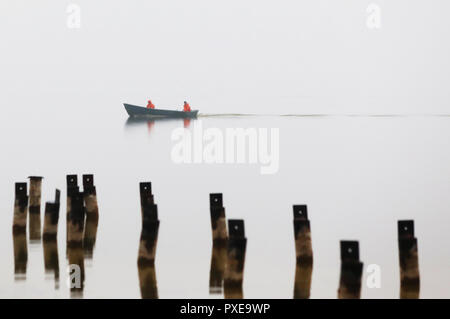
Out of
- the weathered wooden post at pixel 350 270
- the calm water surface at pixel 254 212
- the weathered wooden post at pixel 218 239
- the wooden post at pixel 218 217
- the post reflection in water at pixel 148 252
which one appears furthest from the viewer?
the wooden post at pixel 218 217

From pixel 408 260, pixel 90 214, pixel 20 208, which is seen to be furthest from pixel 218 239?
pixel 90 214

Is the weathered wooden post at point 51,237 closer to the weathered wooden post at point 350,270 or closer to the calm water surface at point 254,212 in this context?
the calm water surface at point 254,212

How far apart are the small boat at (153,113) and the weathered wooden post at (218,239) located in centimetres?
7389

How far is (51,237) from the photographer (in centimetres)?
1428

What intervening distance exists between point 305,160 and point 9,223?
77.9ft

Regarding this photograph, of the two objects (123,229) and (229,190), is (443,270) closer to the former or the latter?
(123,229)

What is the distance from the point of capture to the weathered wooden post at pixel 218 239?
1324 centimetres

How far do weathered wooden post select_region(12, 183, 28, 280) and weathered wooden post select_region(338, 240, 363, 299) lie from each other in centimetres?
540

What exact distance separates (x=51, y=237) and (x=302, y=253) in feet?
14.2

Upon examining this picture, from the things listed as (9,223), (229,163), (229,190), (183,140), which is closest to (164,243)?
(9,223)

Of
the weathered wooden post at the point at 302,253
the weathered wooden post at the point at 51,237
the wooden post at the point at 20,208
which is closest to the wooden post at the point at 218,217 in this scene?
the weathered wooden post at the point at 302,253

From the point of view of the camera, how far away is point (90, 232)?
1680 centimetres
